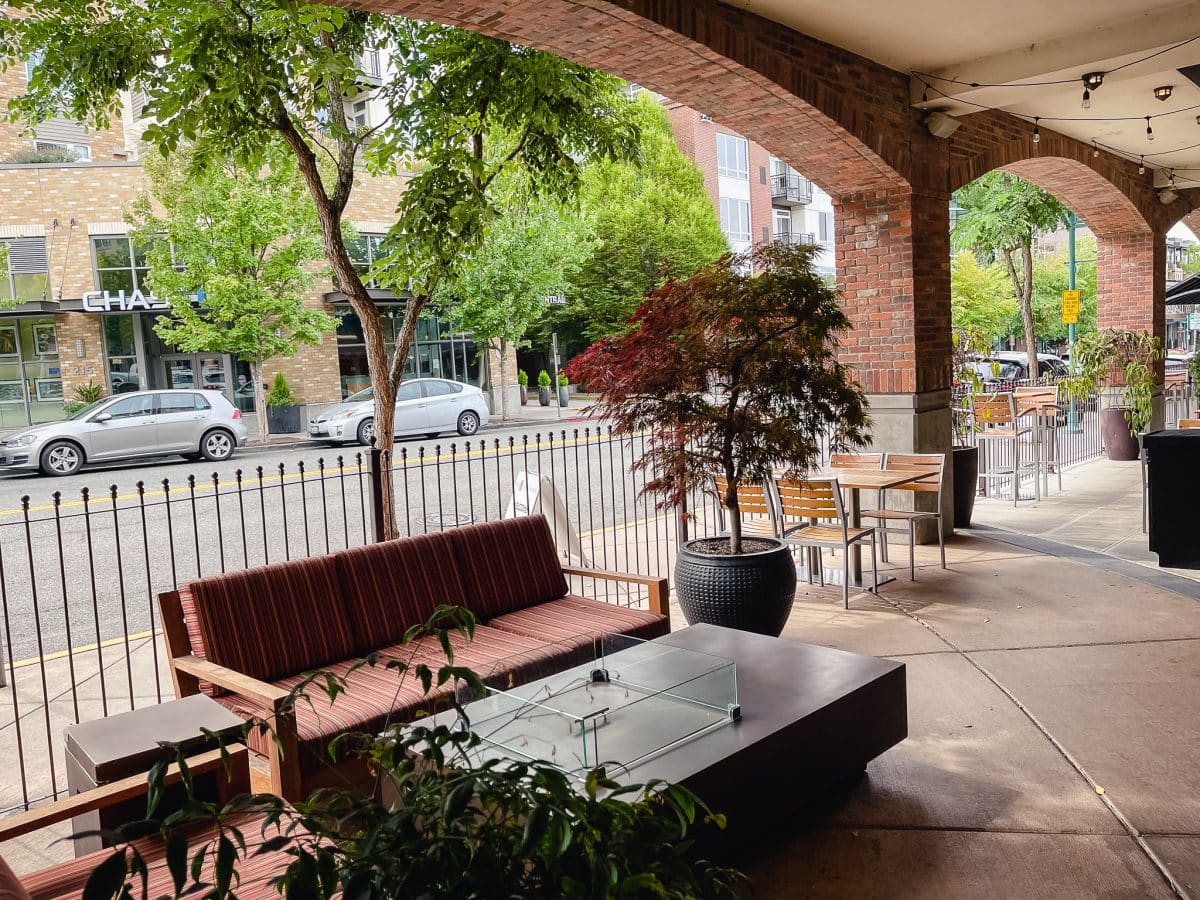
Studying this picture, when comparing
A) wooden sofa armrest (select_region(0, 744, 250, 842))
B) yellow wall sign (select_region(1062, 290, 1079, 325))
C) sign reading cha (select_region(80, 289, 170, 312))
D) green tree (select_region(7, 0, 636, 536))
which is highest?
sign reading cha (select_region(80, 289, 170, 312))

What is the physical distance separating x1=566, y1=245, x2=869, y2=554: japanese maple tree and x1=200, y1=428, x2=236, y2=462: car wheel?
14119 millimetres

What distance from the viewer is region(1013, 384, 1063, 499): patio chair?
429 inches

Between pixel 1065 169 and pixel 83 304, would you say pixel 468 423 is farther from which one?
pixel 1065 169

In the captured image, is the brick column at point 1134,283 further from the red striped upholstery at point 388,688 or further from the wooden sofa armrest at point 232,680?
the wooden sofa armrest at point 232,680

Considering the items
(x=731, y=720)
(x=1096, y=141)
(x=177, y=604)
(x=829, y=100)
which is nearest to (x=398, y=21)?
(x=829, y=100)

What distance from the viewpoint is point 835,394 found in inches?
220

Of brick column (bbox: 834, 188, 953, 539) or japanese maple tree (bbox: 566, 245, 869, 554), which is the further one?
brick column (bbox: 834, 188, 953, 539)

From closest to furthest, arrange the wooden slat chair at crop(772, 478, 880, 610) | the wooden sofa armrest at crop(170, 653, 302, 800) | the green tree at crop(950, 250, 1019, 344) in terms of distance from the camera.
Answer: the wooden sofa armrest at crop(170, 653, 302, 800)
the wooden slat chair at crop(772, 478, 880, 610)
the green tree at crop(950, 250, 1019, 344)

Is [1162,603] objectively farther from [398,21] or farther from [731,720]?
[398,21]

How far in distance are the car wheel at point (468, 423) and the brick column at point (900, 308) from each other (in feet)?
43.3

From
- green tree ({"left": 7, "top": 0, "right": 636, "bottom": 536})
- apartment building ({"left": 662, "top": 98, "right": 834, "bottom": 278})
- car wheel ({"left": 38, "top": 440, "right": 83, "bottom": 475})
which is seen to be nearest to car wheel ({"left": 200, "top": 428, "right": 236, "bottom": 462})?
car wheel ({"left": 38, "top": 440, "right": 83, "bottom": 475})

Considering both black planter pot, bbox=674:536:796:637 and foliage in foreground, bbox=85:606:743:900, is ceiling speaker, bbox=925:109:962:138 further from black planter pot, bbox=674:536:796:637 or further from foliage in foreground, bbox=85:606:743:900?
foliage in foreground, bbox=85:606:743:900

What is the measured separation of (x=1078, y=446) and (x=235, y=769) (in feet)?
47.3

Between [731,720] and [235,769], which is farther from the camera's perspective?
[731,720]
